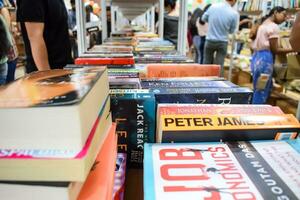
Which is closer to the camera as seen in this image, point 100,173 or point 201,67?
point 100,173

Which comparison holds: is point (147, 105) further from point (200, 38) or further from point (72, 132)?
point (200, 38)

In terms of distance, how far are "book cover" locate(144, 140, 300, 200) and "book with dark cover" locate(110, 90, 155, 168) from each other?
63 mm

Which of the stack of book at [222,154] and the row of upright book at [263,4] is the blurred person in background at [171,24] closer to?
the row of upright book at [263,4]

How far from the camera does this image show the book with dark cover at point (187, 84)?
61 centimetres

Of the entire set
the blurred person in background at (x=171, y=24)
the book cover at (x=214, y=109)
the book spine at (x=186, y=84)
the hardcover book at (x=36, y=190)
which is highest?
the blurred person in background at (x=171, y=24)

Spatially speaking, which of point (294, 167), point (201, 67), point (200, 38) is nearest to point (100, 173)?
point (294, 167)

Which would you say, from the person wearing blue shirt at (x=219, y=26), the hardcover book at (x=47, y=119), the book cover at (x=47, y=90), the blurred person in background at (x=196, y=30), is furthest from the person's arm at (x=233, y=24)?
the hardcover book at (x=47, y=119)

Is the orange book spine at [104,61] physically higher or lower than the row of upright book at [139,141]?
higher

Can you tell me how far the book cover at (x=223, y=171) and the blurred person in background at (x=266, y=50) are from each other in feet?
9.27

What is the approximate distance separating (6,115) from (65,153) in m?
0.07

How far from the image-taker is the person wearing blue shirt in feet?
11.9

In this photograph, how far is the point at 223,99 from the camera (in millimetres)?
545

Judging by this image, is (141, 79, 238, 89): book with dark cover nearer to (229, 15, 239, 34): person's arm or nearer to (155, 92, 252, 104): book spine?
(155, 92, 252, 104): book spine

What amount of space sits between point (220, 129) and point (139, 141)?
0.49ft
